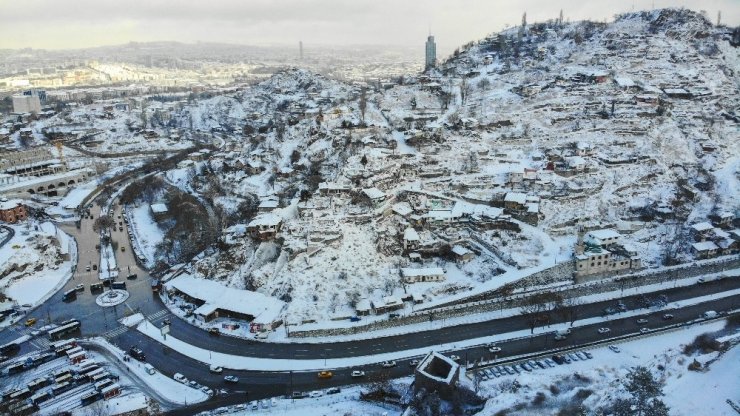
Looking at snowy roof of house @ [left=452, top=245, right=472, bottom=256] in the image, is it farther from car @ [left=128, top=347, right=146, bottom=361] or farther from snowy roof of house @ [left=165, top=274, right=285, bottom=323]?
car @ [left=128, top=347, right=146, bottom=361]

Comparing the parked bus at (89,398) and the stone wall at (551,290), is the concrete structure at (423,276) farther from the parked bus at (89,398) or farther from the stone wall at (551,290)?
the parked bus at (89,398)

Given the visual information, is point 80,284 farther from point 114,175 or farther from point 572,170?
point 572,170

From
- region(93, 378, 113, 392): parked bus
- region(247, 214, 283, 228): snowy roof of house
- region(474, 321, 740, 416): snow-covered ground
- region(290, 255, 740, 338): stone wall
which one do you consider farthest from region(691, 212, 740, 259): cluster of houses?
region(93, 378, 113, 392): parked bus

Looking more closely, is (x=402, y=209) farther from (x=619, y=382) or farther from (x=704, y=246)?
(x=704, y=246)

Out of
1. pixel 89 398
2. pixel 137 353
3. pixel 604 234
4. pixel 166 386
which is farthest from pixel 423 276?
pixel 89 398

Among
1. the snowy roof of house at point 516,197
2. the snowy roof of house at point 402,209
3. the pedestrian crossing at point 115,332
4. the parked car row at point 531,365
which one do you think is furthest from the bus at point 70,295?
the snowy roof of house at point 516,197

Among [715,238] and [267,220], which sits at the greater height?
[267,220]

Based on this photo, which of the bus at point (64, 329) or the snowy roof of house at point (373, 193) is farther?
the snowy roof of house at point (373, 193)
